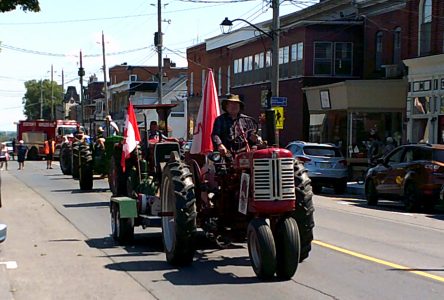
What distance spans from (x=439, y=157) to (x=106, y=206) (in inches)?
336

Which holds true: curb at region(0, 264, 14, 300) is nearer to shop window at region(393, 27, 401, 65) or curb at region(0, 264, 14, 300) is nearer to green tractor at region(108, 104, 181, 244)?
green tractor at region(108, 104, 181, 244)

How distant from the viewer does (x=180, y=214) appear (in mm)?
9555

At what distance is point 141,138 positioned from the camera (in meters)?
14.6

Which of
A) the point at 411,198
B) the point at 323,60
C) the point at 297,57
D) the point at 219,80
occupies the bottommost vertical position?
the point at 411,198

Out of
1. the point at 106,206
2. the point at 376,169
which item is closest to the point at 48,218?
the point at 106,206

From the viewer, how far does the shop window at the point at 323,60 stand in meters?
41.3

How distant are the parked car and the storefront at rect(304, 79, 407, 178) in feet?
31.0

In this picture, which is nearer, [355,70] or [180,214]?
[180,214]

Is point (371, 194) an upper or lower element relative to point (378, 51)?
lower

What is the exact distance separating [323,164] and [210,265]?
15.8m

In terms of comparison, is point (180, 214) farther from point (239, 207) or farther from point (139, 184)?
point (139, 184)

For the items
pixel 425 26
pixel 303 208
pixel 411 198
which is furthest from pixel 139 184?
pixel 425 26

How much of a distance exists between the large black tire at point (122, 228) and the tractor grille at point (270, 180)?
12.2 feet

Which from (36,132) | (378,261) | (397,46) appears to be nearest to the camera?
(378,261)
